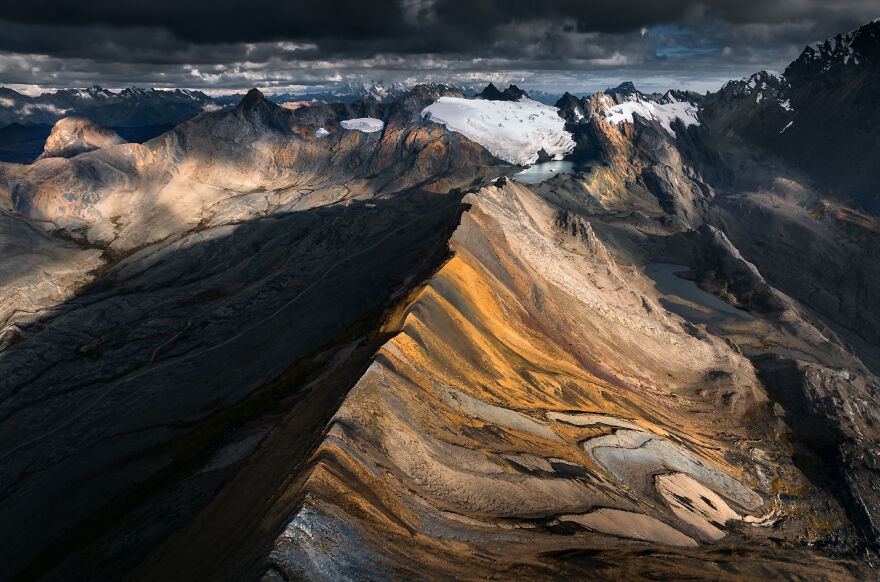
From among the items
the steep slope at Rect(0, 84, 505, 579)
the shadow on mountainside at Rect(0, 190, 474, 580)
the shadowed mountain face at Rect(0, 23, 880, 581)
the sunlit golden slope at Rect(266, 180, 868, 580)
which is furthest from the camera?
the steep slope at Rect(0, 84, 505, 579)

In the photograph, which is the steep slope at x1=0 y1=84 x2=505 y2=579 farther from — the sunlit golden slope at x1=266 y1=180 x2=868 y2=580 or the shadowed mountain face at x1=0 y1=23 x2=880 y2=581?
the sunlit golden slope at x1=266 y1=180 x2=868 y2=580

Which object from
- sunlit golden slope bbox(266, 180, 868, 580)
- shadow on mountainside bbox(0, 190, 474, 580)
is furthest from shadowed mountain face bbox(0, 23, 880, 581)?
shadow on mountainside bbox(0, 190, 474, 580)

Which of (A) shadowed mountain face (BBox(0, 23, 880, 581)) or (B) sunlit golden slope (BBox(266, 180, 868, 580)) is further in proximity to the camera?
(A) shadowed mountain face (BBox(0, 23, 880, 581))

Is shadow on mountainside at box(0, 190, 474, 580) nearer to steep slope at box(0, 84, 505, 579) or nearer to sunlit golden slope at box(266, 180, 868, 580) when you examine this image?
steep slope at box(0, 84, 505, 579)

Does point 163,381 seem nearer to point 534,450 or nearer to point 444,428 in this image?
point 444,428

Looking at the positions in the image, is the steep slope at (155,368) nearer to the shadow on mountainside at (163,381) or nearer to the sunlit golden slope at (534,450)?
the shadow on mountainside at (163,381)

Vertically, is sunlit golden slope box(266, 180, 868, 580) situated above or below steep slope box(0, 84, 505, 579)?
above

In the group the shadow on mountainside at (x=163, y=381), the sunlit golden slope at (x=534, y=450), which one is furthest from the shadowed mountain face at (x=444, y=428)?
the shadow on mountainside at (x=163, y=381)

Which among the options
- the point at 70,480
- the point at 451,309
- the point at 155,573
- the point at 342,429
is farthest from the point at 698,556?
the point at 70,480

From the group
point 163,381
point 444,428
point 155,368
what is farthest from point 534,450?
point 155,368

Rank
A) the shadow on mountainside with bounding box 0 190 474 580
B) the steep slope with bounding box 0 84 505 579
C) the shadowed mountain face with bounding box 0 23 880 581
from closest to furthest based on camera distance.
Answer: the shadowed mountain face with bounding box 0 23 880 581
the shadow on mountainside with bounding box 0 190 474 580
the steep slope with bounding box 0 84 505 579
